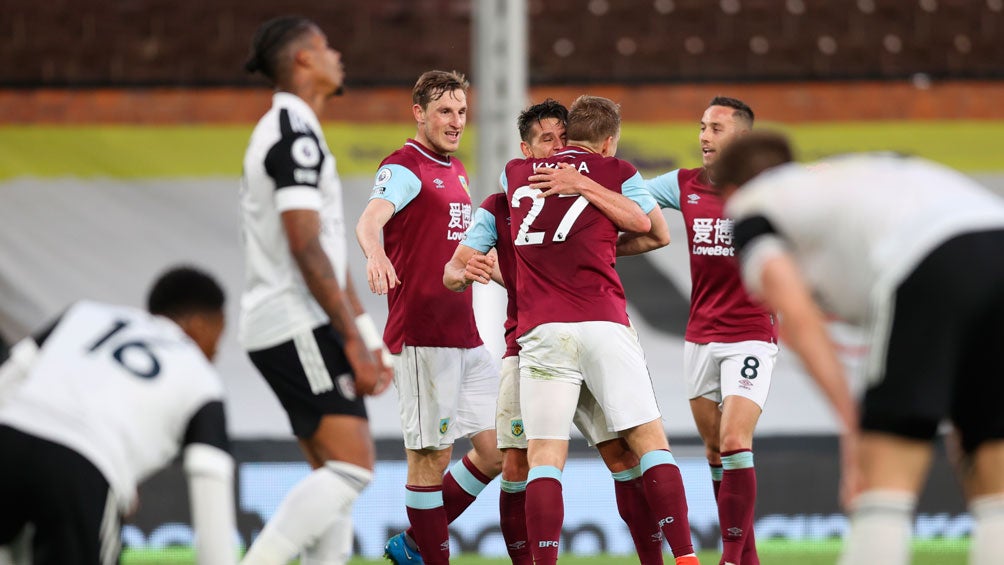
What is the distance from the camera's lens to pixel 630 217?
17.4ft

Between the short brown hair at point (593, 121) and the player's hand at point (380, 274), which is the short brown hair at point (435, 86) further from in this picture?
the player's hand at point (380, 274)

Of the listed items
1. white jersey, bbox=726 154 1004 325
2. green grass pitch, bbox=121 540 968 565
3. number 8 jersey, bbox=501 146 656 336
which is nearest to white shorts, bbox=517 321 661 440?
number 8 jersey, bbox=501 146 656 336

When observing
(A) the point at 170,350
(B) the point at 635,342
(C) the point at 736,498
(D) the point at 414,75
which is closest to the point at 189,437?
(A) the point at 170,350

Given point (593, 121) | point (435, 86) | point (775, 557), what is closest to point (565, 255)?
point (593, 121)

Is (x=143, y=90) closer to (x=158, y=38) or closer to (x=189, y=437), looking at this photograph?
(x=158, y=38)

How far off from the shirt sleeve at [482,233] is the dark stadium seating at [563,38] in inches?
250

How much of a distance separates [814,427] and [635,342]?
223 inches

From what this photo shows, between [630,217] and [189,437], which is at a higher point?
[630,217]

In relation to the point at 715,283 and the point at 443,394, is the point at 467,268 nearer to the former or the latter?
the point at 443,394

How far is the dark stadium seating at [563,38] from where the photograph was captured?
39.8ft

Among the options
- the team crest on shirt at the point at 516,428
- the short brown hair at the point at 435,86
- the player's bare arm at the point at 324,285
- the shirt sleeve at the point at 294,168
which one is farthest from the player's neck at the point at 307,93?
the team crest on shirt at the point at 516,428

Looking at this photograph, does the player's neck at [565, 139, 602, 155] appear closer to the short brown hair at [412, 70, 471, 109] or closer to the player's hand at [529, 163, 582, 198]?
the player's hand at [529, 163, 582, 198]

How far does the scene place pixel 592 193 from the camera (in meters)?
5.27

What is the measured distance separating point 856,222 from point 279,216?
1.81 meters
